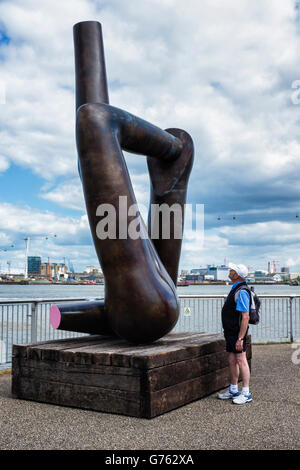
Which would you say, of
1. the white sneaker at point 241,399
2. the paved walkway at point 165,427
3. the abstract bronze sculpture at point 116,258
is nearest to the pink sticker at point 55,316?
the abstract bronze sculpture at point 116,258

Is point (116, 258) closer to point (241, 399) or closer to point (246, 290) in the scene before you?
point (246, 290)

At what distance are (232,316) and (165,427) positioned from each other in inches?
64.0

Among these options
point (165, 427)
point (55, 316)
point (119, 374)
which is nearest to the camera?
point (165, 427)

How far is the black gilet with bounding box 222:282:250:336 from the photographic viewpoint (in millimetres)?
5633

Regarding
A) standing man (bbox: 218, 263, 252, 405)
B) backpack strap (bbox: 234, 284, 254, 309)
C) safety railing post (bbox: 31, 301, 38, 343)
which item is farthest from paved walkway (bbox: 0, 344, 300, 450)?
safety railing post (bbox: 31, 301, 38, 343)

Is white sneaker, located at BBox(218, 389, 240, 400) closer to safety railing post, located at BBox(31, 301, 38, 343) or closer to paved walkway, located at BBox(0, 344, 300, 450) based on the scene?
paved walkway, located at BBox(0, 344, 300, 450)

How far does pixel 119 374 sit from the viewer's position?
505cm

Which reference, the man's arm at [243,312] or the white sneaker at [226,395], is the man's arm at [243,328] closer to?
the man's arm at [243,312]

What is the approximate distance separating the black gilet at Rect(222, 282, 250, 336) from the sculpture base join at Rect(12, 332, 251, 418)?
0.49 metres

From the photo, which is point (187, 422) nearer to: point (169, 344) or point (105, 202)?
point (169, 344)

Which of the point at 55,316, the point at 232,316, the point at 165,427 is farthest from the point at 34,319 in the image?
the point at 165,427

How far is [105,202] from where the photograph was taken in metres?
5.86

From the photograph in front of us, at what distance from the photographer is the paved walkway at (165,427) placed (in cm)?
413
